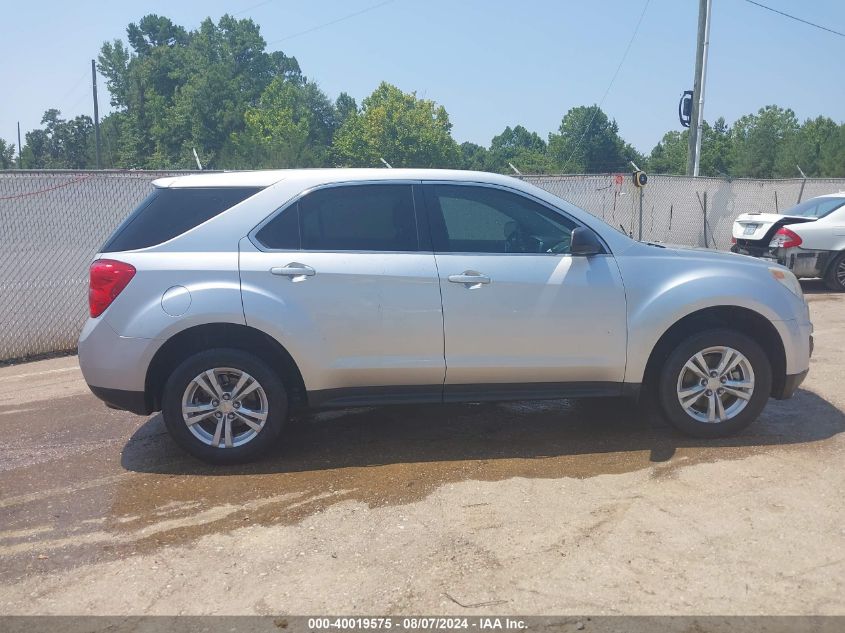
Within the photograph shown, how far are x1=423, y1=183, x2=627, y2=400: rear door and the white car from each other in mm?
8450

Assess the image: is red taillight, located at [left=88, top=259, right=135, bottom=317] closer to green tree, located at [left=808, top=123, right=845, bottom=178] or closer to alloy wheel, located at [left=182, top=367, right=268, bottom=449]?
alloy wheel, located at [left=182, top=367, right=268, bottom=449]

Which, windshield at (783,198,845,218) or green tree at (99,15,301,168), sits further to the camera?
green tree at (99,15,301,168)

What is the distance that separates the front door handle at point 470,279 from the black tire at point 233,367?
1.31 m

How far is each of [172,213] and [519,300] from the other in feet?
7.60

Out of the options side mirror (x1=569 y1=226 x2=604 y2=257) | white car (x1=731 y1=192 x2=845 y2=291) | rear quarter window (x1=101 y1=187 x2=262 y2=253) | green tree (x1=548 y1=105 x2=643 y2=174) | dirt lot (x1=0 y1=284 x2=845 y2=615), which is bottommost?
dirt lot (x1=0 y1=284 x2=845 y2=615)

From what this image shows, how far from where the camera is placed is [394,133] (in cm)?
8656

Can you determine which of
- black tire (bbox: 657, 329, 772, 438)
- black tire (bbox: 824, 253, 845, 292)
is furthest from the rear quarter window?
black tire (bbox: 824, 253, 845, 292)

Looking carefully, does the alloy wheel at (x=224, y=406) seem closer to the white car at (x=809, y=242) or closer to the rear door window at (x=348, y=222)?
the rear door window at (x=348, y=222)

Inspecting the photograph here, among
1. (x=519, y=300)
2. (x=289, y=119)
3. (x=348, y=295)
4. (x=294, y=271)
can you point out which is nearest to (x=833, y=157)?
(x=519, y=300)

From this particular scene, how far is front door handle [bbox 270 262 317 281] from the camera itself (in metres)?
4.69

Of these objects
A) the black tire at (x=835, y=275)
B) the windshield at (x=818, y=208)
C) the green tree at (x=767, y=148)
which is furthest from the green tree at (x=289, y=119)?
the black tire at (x=835, y=275)

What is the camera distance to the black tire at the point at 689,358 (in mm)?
4988

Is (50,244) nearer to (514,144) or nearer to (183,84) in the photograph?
(183,84)

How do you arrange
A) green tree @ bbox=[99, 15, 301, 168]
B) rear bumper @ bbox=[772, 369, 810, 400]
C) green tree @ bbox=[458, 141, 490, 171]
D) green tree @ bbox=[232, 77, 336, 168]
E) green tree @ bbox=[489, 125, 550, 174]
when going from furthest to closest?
Answer: green tree @ bbox=[489, 125, 550, 174] < green tree @ bbox=[458, 141, 490, 171] < green tree @ bbox=[99, 15, 301, 168] < green tree @ bbox=[232, 77, 336, 168] < rear bumper @ bbox=[772, 369, 810, 400]
